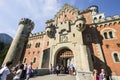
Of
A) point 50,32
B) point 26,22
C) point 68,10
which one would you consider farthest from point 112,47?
point 26,22

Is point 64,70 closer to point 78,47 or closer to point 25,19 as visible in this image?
point 78,47

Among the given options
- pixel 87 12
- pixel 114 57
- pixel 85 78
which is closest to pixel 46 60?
→ pixel 85 78

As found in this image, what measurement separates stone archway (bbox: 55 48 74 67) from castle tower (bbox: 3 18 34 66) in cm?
1049

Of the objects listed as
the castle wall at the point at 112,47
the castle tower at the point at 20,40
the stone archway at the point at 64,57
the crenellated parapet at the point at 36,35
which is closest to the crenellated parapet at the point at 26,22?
the castle tower at the point at 20,40

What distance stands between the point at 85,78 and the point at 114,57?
9.87 m

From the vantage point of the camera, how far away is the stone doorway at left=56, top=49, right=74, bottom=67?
829 inches

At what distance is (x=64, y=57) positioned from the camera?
21312 mm

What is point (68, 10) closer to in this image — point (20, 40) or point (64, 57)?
point (64, 57)

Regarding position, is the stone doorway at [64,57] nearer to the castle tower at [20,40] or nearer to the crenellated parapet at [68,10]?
the crenellated parapet at [68,10]

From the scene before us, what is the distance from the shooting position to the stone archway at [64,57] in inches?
828

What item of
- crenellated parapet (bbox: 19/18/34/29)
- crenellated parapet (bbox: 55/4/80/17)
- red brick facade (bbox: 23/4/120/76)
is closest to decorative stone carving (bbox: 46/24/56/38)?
red brick facade (bbox: 23/4/120/76)

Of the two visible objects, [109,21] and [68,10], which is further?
[68,10]

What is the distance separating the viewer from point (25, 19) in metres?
30.6

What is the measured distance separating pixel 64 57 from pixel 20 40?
1363 centimetres
